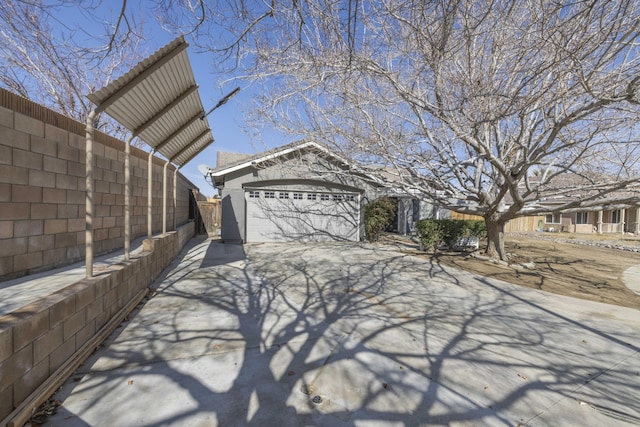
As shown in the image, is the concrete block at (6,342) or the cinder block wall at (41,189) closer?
the concrete block at (6,342)

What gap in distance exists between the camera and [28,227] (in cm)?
347

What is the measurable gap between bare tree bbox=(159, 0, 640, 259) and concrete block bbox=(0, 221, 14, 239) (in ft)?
10.3

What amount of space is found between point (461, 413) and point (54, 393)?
127 inches

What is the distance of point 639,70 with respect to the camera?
12.8 ft

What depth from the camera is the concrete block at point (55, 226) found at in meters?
3.74

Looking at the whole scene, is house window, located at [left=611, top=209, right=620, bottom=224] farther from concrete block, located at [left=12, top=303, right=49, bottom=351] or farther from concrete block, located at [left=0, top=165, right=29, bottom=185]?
concrete block, located at [left=0, top=165, right=29, bottom=185]

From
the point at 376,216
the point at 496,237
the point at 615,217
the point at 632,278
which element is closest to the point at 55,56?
the point at 376,216

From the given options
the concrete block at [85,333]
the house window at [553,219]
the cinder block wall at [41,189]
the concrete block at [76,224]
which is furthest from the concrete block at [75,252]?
the house window at [553,219]

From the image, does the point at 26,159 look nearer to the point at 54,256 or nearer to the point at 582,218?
→ the point at 54,256

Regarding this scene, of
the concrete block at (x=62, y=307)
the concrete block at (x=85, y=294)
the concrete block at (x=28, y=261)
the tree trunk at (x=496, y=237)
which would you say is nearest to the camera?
the concrete block at (x=62, y=307)

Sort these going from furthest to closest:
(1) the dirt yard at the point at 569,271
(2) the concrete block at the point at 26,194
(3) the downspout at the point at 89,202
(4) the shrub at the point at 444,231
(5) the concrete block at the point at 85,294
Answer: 1. (4) the shrub at the point at 444,231
2. (1) the dirt yard at the point at 569,271
3. (2) the concrete block at the point at 26,194
4. (3) the downspout at the point at 89,202
5. (5) the concrete block at the point at 85,294

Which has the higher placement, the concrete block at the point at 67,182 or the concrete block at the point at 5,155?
the concrete block at the point at 5,155

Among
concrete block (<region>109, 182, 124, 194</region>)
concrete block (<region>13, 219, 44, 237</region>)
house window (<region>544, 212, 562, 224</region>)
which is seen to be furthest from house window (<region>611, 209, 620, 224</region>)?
concrete block (<region>13, 219, 44, 237</region>)

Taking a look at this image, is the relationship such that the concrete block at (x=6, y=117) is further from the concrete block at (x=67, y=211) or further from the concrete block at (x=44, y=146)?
the concrete block at (x=67, y=211)
